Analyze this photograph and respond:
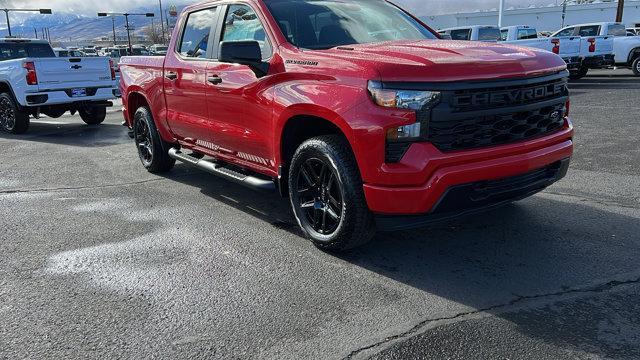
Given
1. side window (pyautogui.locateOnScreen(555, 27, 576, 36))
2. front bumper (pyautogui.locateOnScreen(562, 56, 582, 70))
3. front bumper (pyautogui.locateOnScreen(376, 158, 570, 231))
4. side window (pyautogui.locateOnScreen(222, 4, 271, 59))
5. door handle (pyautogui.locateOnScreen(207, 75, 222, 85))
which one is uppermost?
side window (pyautogui.locateOnScreen(222, 4, 271, 59))

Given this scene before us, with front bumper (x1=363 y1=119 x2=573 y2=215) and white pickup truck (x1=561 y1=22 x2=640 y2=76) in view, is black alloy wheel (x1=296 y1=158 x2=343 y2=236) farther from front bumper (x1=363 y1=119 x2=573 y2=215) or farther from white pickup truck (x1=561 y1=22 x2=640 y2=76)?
white pickup truck (x1=561 y1=22 x2=640 y2=76)

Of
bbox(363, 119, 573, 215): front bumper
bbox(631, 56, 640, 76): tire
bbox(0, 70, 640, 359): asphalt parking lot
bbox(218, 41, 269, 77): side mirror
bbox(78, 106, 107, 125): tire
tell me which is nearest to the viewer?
bbox(0, 70, 640, 359): asphalt parking lot

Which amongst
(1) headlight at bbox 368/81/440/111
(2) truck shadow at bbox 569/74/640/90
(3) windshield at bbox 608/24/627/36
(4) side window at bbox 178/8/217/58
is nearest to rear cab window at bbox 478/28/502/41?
(2) truck shadow at bbox 569/74/640/90

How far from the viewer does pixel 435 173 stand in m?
3.44

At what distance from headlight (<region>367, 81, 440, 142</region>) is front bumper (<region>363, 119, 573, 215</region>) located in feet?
0.27

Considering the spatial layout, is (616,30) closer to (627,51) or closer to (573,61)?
(627,51)

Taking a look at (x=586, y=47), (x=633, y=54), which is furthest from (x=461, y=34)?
(x=633, y=54)

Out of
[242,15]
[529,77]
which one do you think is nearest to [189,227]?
[242,15]

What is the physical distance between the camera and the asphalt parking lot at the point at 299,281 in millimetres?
2990

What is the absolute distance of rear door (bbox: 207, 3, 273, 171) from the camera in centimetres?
458

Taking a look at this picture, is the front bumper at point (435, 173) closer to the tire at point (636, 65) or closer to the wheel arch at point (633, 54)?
the wheel arch at point (633, 54)

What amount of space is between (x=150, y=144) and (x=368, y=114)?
14.1 feet

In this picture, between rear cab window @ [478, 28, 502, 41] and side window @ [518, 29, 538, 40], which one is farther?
side window @ [518, 29, 538, 40]

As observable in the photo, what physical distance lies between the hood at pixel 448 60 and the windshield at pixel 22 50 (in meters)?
11.7
